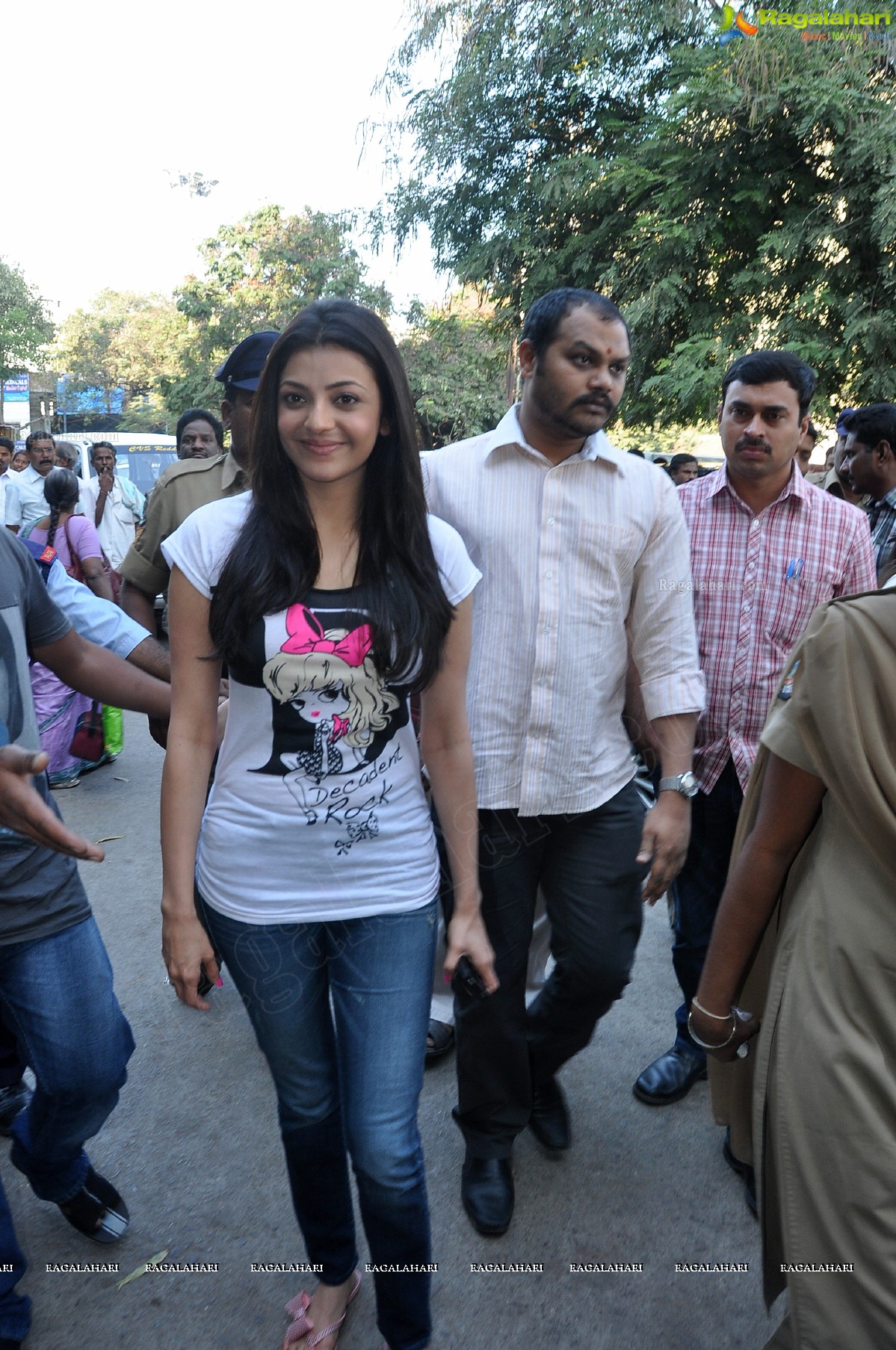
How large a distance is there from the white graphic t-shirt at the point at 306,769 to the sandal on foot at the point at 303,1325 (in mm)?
947

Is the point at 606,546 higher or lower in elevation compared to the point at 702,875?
higher

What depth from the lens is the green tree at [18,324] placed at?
40156mm

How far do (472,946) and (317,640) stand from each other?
2.33ft

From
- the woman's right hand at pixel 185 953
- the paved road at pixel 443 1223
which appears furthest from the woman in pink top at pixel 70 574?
the woman's right hand at pixel 185 953

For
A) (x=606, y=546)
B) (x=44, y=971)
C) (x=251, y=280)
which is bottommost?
(x=44, y=971)

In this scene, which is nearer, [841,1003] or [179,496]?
[841,1003]

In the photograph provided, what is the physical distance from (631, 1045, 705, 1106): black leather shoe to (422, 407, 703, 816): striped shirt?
1.13 metres

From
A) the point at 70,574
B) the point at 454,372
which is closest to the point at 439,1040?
the point at 70,574

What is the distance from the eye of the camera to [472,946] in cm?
215

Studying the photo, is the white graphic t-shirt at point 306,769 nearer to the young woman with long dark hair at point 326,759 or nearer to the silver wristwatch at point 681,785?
the young woman with long dark hair at point 326,759

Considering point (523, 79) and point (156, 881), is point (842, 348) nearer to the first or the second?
point (523, 79)

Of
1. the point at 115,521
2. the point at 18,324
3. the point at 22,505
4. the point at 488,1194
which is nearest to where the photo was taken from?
the point at 488,1194

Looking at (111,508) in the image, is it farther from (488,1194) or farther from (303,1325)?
(303,1325)

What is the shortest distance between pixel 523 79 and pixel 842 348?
714 cm
